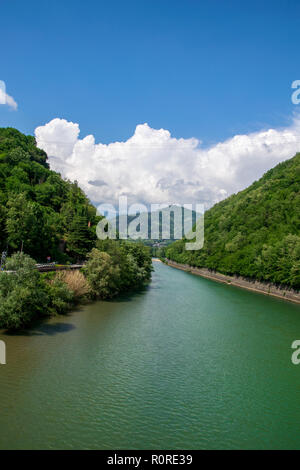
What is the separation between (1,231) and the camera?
151ft

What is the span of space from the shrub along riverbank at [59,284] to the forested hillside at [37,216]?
329 inches

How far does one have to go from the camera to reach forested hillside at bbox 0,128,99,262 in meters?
46.1

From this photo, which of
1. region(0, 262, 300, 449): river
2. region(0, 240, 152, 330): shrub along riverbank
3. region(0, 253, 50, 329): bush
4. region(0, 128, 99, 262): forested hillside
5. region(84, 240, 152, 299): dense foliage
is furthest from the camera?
region(0, 128, 99, 262): forested hillside

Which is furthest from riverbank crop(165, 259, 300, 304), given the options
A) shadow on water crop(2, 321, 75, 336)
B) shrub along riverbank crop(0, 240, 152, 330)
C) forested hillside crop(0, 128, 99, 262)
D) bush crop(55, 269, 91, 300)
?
shadow on water crop(2, 321, 75, 336)

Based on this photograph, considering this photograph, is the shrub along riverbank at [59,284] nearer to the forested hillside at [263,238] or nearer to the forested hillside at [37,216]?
the forested hillside at [37,216]

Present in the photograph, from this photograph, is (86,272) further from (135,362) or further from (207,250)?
(207,250)

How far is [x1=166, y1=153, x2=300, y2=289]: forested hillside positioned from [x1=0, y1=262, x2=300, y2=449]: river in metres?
26.3

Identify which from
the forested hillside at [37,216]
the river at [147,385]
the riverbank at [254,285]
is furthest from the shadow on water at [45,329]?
the riverbank at [254,285]

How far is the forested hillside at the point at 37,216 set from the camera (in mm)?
46062

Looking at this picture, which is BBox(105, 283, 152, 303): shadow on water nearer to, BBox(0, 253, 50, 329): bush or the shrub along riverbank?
the shrub along riverbank

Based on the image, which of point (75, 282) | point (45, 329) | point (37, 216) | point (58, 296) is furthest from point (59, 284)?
point (37, 216)

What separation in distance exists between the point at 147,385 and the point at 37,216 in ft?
135
